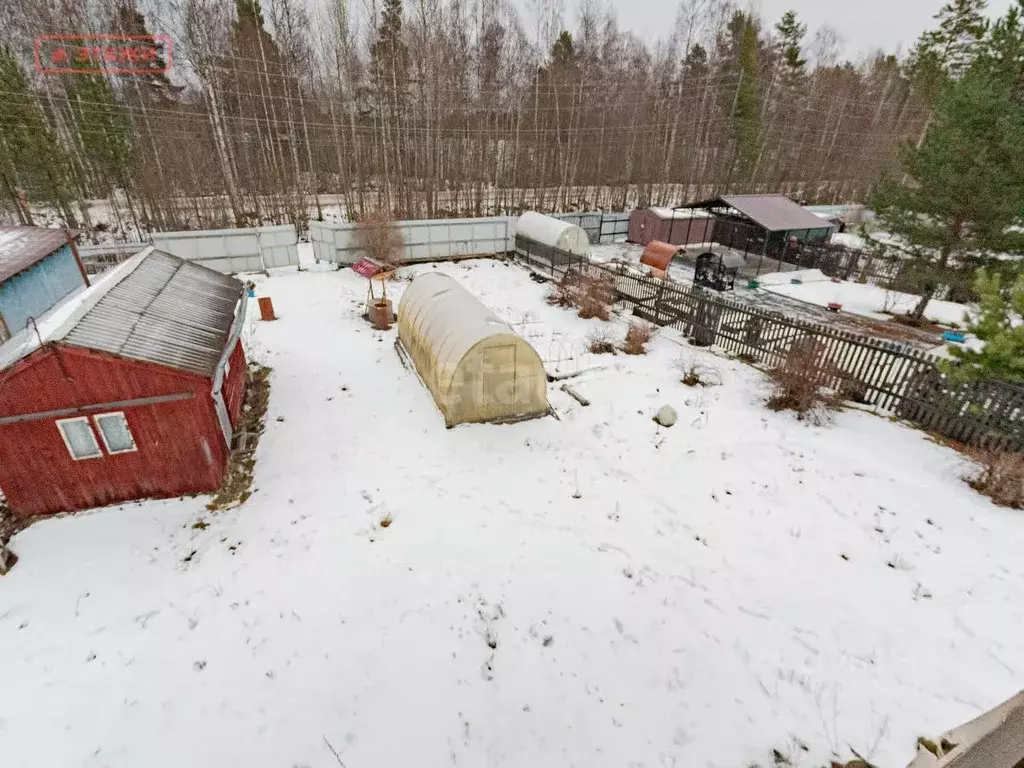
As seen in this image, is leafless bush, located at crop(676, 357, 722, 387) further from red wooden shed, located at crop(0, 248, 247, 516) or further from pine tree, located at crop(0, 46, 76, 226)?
pine tree, located at crop(0, 46, 76, 226)

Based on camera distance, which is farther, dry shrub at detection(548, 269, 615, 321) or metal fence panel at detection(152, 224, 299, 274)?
metal fence panel at detection(152, 224, 299, 274)

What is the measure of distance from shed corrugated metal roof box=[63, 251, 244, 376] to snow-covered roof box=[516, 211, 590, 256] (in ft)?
47.0

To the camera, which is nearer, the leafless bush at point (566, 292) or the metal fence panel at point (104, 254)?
the leafless bush at point (566, 292)

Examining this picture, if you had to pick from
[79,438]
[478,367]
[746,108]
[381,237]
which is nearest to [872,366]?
[478,367]

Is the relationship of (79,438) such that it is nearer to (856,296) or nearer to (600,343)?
(600,343)

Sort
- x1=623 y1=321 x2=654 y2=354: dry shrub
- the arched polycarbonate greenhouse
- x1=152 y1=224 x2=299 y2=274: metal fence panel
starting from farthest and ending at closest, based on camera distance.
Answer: x1=152 y1=224 x2=299 y2=274: metal fence panel, x1=623 y1=321 x2=654 y2=354: dry shrub, the arched polycarbonate greenhouse

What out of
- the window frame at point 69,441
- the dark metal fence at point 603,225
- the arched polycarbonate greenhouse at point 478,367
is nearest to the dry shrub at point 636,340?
the arched polycarbonate greenhouse at point 478,367

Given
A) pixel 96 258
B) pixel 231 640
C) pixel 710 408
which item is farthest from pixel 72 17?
pixel 710 408

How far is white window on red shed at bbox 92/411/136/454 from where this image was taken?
779 cm

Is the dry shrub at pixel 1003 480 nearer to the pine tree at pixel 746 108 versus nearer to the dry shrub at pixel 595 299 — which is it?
the dry shrub at pixel 595 299

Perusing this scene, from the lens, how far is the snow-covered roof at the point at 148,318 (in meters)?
7.63

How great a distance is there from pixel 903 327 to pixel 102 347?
25.4m

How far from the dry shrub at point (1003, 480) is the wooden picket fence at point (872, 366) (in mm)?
582

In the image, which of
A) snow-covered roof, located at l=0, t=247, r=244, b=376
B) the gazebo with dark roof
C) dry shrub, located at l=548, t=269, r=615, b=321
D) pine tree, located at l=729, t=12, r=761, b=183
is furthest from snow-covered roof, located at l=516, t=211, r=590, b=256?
pine tree, located at l=729, t=12, r=761, b=183
